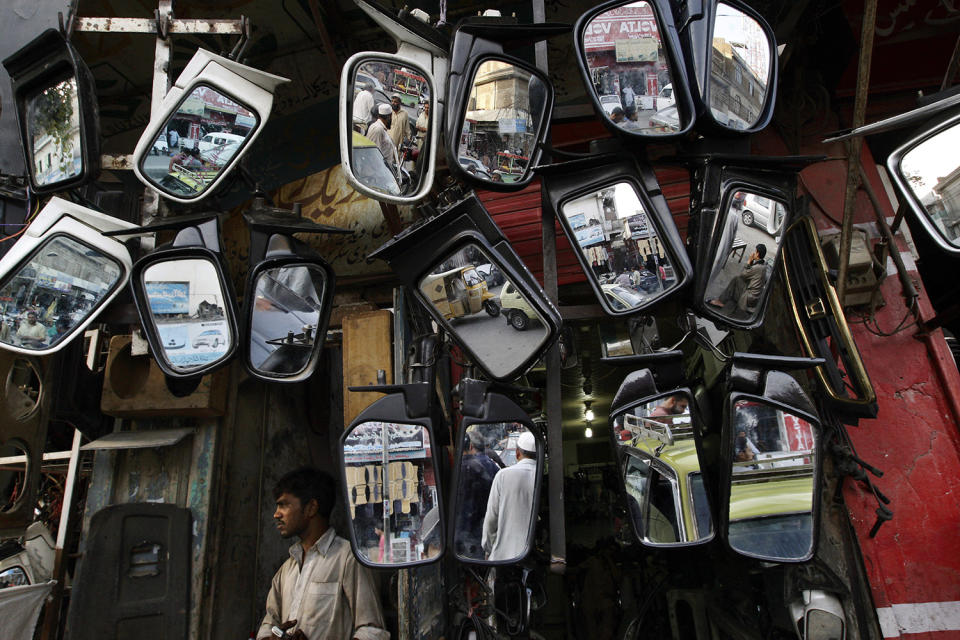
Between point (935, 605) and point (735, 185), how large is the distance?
2130 millimetres

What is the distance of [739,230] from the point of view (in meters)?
2.20

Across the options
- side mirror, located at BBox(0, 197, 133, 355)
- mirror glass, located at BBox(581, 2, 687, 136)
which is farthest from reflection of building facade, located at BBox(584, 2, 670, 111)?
side mirror, located at BBox(0, 197, 133, 355)

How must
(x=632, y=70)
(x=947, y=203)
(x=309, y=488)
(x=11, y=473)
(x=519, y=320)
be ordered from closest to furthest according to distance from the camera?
(x=947, y=203) < (x=519, y=320) < (x=632, y=70) < (x=309, y=488) < (x=11, y=473)

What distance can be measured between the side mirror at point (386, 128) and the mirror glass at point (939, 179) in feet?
5.70

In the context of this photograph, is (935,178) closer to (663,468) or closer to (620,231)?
(620,231)

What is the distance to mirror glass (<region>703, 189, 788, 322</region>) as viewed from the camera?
85.0 inches

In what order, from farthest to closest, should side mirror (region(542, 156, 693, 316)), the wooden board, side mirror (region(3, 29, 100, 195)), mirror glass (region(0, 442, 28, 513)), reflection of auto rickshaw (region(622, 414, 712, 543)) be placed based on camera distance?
mirror glass (region(0, 442, 28, 513))
the wooden board
side mirror (region(3, 29, 100, 195))
side mirror (region(542, 156, 693, 316))
reflection of auto rickshaw (region(622, 414, 712, 543))

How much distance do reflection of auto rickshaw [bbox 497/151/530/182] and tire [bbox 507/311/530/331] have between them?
591mm

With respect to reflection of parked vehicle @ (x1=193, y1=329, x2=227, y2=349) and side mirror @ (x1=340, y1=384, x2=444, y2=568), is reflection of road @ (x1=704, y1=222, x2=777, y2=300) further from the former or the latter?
reflection of parked vehicle @ (x1=193, y1=329, x2=227, y2=349)

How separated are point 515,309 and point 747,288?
2.85 feet

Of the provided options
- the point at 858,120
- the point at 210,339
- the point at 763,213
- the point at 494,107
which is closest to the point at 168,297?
the point at 210,339

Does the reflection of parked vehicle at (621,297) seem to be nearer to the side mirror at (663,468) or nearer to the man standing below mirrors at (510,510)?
the side mirror at (663,468)

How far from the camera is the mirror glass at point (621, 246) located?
213cm


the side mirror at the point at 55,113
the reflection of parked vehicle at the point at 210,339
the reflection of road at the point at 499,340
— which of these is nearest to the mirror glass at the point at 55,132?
the side mirror at the point at 55,113
